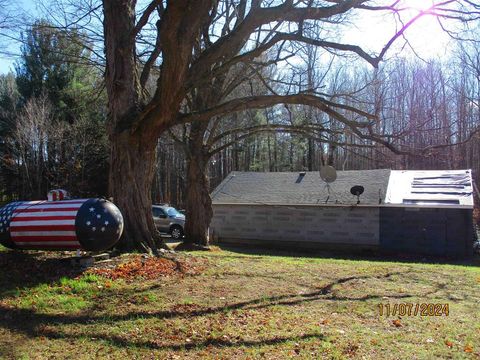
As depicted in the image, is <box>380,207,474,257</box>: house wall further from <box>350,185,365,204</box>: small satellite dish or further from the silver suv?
the silver suv

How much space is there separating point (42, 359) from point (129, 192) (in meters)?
5.66

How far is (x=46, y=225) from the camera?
7984mm

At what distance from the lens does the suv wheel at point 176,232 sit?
27.1 m

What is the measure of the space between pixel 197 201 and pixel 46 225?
10.2 metres

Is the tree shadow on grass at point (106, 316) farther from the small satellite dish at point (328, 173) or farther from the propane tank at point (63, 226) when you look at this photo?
the small satellite dish at point (328, 173)

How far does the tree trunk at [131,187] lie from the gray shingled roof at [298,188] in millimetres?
14501

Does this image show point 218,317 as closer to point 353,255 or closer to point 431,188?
point 353,255

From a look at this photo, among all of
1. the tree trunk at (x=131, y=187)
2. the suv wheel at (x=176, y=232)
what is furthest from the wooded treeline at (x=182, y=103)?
the suv wheel at (x=176, y=232)

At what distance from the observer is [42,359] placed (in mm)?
4629

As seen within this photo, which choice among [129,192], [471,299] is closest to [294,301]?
[471,299]

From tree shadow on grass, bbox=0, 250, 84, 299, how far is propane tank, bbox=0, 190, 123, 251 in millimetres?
280

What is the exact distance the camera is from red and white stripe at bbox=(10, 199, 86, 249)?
25.7 ft

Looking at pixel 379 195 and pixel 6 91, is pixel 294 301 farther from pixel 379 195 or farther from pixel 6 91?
pixel 6 91

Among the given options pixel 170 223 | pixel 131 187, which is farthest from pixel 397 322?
pixel 170 223
